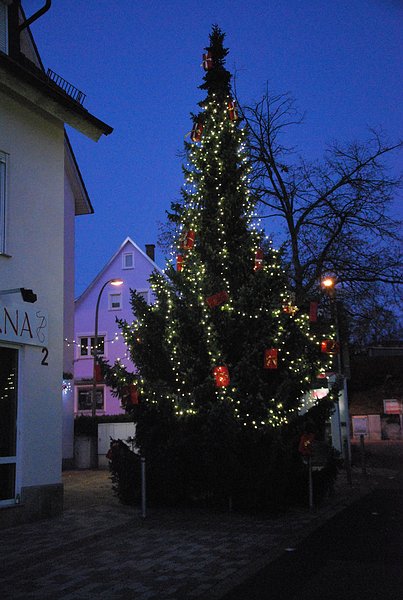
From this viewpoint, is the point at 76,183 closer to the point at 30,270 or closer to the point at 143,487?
the point at 30,270

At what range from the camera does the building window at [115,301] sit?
145 feet

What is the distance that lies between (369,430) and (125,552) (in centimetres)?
3695

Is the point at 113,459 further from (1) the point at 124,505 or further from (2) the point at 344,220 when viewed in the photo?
(2) the point at 344,220

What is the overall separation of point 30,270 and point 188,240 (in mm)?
3037

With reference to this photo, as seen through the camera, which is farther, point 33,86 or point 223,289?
point 223,289

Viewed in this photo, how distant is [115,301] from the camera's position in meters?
44.3

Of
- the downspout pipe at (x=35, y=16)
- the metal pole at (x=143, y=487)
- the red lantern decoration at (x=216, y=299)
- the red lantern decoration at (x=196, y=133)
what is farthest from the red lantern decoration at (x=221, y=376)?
the downspout pipe at (x=35, y=16)

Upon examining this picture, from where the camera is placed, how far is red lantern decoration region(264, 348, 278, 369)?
10984 mm

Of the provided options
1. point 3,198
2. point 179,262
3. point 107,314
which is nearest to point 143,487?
point 179,262

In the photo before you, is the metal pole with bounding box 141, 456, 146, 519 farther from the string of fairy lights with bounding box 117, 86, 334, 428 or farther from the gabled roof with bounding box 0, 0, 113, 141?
the gabled roof with bounding box 0, 0, 113, 141

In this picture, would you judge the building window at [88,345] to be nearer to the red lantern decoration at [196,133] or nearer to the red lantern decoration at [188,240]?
the red lantern decoration at [196,133]

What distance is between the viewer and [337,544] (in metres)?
8.62

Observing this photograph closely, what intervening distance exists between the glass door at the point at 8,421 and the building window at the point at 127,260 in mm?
33118

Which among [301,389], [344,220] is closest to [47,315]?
[301,389]
